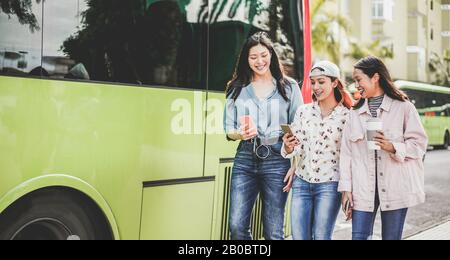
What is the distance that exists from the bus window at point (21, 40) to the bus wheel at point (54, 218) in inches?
25.7

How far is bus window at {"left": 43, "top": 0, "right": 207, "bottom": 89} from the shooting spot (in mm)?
2879

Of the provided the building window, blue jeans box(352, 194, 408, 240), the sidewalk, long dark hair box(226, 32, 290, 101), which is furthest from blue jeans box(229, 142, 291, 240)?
the building window

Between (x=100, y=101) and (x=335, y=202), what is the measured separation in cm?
157

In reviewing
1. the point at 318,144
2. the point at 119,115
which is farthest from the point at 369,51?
the point at 119,115

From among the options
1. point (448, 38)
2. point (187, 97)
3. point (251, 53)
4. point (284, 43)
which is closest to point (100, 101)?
point (187, 97)

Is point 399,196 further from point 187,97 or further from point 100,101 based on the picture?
point 100,101

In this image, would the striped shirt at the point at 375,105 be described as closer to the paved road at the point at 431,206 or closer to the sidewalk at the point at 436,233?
the paved road at the point at 431,206

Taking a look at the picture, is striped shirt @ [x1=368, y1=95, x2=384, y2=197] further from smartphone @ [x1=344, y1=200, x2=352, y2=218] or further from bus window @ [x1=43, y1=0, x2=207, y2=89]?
bus window @ [x1=43, y1=0, x2=207, y2=89]

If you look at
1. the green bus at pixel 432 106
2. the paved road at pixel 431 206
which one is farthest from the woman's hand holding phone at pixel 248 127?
the green bus at pixel 432 106

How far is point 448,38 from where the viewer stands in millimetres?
3580

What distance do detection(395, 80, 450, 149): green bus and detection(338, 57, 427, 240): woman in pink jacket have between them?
0.10 m

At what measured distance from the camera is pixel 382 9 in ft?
11.5

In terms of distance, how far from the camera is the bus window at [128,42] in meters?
2.88

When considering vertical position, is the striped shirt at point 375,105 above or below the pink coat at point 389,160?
above
